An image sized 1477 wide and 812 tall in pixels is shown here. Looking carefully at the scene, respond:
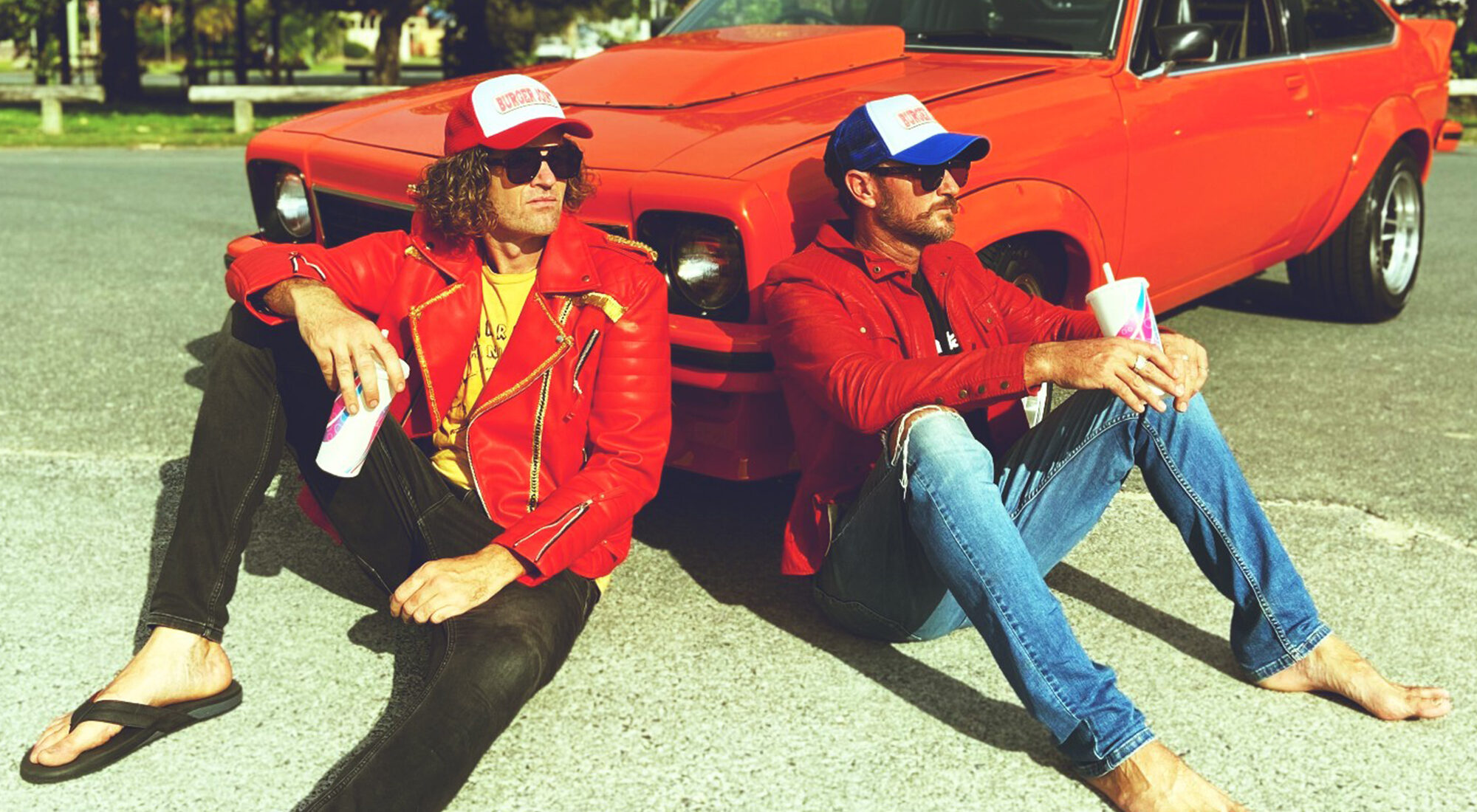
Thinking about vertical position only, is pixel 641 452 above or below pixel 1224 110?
below

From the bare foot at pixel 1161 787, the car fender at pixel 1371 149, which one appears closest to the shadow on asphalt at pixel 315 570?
the bare foot at pixel 1161 787

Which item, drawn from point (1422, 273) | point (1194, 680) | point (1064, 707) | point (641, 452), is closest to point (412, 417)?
point (641, 452)

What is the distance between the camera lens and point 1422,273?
304 inches

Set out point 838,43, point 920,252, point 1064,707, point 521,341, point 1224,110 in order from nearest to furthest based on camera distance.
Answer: point 1064,707, point 521,341, point 920,252, point 838,43, point 1224,110

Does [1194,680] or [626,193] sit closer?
[1194,680]

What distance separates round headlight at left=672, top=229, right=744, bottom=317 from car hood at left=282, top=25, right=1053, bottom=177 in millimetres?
162

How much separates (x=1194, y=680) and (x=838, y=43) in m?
2.21

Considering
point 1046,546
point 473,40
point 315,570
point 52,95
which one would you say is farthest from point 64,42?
point 1046,546

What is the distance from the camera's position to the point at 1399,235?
21.6 feet

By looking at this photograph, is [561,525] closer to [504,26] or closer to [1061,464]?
[1061,464]

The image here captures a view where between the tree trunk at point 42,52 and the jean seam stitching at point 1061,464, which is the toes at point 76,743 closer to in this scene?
the jean seam stitching at point 1061,464

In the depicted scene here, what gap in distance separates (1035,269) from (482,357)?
176 cm

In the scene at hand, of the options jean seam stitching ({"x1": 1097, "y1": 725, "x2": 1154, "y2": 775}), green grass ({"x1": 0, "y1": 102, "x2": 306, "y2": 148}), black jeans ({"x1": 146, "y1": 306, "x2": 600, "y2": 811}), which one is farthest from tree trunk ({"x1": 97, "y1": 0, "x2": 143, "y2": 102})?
jean seam stitching ({"x1": 1097, "y1": 725, "x2": 1154, "y2": 775})

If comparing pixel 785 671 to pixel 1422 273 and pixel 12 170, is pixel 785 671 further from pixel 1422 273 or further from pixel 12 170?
pixel 12 170
